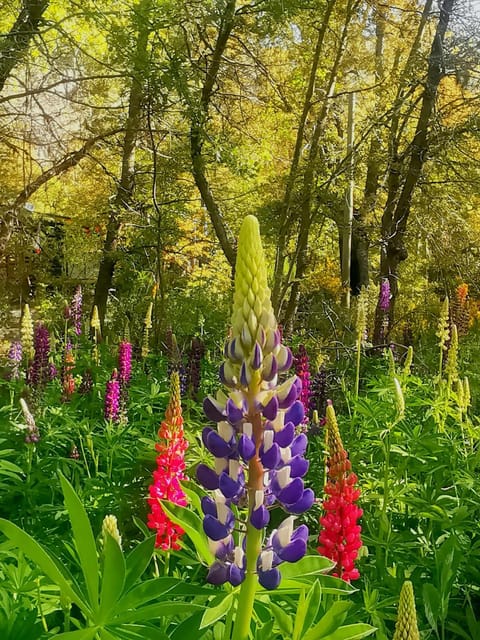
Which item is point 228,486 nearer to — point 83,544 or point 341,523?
point 83,544

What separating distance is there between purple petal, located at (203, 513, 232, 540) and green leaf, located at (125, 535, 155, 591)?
0.51ft

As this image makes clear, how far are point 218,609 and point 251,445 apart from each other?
339 millimetres

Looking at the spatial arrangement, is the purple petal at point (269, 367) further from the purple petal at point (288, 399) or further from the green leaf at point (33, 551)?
the green leaf at point (33, 551)

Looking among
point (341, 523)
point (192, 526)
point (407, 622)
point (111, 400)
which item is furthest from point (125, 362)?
point (407, 622)

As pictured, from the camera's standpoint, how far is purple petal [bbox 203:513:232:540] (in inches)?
43.1

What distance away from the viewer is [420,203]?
7.27 m

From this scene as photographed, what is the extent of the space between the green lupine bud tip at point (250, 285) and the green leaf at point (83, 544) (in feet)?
1.33

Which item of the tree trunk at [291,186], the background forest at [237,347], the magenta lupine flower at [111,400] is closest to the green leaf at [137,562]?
the background forest at [237,347]

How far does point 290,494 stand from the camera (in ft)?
3.66

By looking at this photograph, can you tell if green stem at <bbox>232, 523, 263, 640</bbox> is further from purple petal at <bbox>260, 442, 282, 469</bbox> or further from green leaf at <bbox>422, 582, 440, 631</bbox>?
green leaf at <bbox>422, 582, 440, 631</bbox>

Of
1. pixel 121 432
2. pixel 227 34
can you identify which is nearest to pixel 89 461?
pixel 121 432

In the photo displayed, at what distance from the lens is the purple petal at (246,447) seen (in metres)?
1.05

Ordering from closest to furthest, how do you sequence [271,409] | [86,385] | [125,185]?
[271,409] → [86,385] → [125,185]

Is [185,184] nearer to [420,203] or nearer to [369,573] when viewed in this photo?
[420,203]
